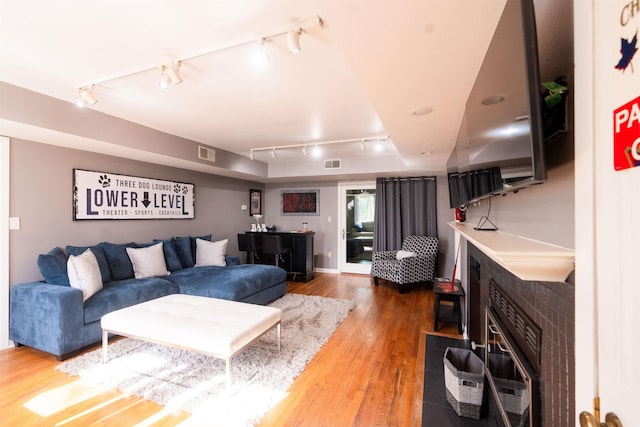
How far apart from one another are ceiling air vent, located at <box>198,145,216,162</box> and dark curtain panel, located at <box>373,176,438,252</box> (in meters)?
3.09

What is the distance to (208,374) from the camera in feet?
7.07

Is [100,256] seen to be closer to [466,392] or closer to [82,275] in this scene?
[82,275]

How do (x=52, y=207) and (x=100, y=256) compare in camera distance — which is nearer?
(x=52, y=207)

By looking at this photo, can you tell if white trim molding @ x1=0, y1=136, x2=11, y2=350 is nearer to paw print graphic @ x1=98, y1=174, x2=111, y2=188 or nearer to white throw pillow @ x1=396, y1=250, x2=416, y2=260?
paw print graphic @ x1=98, y1=174, x2=111, y2=188

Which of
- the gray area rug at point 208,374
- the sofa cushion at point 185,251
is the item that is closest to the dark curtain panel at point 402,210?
the gray area rug at point 208,374

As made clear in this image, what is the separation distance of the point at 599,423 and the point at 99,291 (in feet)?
11.7

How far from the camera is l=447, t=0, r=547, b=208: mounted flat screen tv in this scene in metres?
0.69

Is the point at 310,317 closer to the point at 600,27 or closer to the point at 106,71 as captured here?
the point at 106,71

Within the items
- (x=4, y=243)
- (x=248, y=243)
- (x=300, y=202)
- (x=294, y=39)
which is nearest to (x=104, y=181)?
(x=4, y=243)

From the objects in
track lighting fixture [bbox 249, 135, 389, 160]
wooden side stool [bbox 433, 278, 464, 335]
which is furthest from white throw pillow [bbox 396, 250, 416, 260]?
track lighting fixture [bbox 249, 135, 389, 160]

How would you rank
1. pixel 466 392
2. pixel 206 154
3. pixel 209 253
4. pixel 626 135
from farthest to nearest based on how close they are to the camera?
pixel 209 253 < pixel 206 154 < pixel 466 392 < pixel 626 135

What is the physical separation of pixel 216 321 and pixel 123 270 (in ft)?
6.32

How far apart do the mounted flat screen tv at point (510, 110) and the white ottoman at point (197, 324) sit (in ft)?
6.05

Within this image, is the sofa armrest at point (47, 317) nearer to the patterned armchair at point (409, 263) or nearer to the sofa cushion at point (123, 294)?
the sofa cushion at point (123, 294)
